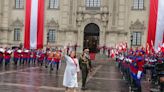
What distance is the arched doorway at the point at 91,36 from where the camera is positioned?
56.3m

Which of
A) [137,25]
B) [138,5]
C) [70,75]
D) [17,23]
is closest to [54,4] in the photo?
[17,23]

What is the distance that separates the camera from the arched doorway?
56.3m

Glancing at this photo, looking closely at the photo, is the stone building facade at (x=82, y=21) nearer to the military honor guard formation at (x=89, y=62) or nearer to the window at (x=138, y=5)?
the window at (x=138, y=5)

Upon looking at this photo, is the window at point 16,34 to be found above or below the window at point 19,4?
below

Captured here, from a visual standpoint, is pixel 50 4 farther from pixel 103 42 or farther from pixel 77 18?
pixel 103 42

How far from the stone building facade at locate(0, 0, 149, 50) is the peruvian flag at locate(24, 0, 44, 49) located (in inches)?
819

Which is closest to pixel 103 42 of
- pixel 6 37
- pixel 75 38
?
pixel 75 38

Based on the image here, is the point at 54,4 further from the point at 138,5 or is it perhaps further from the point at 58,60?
the point at 58,60

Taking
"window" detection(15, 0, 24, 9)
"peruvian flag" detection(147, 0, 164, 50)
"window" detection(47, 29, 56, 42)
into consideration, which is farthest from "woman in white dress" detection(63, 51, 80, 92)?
"window" detection(15, 0, 24, 9)

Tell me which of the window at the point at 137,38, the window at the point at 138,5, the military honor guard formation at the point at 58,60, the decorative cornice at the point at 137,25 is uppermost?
the window at the point at 138,5

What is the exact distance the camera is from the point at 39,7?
33.5 meters

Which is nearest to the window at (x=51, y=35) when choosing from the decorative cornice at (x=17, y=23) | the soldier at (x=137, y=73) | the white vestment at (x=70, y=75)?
the decorative cornice at (x=17, y=23)

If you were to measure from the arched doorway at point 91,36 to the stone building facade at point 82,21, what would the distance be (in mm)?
152

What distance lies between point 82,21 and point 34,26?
24074 millimetres
